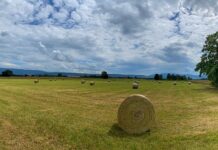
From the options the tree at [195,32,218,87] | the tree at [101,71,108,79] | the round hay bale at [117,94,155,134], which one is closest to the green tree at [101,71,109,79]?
the tree at [101,71,108,79]

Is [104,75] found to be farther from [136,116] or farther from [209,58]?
[136,116]

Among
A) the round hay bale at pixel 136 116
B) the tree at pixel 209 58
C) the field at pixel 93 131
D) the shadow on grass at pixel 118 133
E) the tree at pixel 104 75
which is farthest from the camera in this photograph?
the tree at pixel 104 75

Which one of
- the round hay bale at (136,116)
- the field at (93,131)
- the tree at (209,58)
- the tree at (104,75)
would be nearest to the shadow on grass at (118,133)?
the field at (93,131)

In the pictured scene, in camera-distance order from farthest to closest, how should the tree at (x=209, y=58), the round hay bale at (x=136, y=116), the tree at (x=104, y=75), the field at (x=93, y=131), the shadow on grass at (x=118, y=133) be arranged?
the tree at (x=104, y=75), the tree at (x=209, y=58), the round hay bale at (x=136, y=116), the shadow on grass at (x=118, y=133), the field at (x=93, y=131)

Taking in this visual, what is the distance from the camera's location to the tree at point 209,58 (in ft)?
165

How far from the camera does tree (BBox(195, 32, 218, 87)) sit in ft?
165

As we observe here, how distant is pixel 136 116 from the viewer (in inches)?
507

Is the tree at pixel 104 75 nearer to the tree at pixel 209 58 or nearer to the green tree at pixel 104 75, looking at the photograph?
the green tree at pixel 104 75

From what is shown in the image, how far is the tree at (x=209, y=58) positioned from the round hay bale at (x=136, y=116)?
38.3 m

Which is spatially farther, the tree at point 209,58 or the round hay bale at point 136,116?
the tree at point 209,58

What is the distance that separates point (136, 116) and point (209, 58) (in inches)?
1703

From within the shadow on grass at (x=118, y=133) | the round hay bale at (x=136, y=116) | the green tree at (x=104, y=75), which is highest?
the green tree at (x=104, y=75)

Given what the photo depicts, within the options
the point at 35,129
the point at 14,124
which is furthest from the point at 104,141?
the point at 14,124

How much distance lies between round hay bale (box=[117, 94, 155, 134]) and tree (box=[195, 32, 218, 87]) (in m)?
38.3
